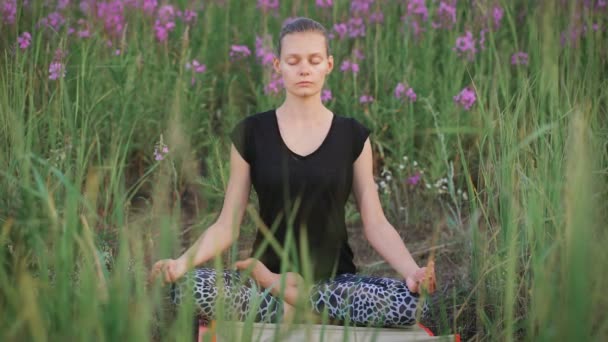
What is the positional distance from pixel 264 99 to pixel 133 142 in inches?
25.1

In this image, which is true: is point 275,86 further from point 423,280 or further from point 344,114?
point 423,280

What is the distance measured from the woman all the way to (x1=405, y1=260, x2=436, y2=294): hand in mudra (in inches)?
2.1

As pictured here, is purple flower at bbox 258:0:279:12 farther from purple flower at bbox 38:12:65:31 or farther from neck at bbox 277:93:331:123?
neck at bbox 277:93:331:123

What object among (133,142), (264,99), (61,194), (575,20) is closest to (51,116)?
(61,194)

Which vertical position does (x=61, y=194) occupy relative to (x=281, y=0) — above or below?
below

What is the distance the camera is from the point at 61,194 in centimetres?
317

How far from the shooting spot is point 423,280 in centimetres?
248

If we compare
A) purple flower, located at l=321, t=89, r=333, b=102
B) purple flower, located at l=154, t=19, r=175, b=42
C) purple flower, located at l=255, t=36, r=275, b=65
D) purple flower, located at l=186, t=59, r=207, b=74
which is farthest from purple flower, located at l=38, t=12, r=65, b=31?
purple flower, located at l=321, t=89, r=333, b=102

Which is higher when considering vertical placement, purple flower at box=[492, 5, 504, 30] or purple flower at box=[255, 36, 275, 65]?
purple flower at box=[492, 5, 504, 30]

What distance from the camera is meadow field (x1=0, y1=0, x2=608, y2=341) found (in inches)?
78.9

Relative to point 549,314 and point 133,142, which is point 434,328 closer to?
point 549,314

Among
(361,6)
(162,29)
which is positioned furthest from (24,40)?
(361,6)

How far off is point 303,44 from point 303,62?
55 millimetres

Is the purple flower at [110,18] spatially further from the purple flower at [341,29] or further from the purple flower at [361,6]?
the purple flower at [361,6]
